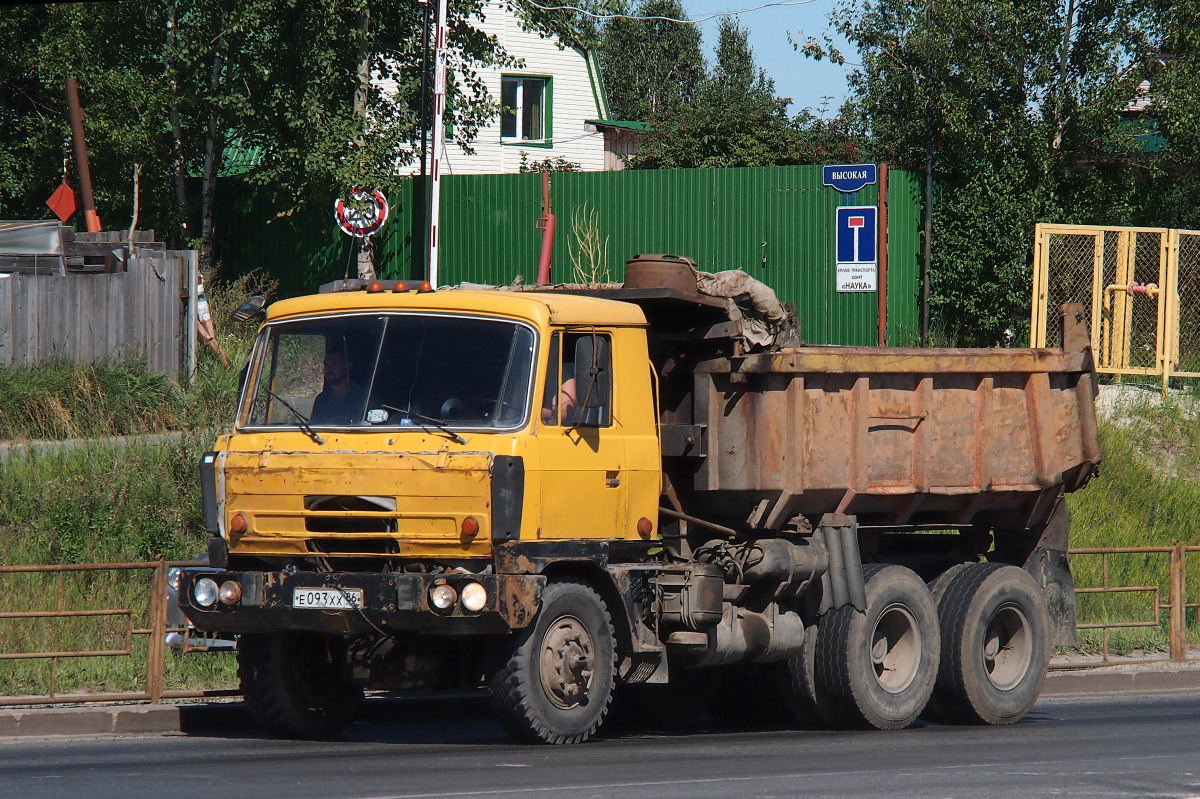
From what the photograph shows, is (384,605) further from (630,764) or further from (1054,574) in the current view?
(1054,574)

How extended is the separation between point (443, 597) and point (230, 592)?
4.44 ft

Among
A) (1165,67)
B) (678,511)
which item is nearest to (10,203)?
(1165,67)

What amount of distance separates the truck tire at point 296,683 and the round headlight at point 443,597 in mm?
1141

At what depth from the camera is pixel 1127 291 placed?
800 inches

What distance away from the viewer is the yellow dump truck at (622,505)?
8875 mm

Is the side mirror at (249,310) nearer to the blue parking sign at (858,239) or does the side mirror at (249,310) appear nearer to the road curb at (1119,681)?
the road curb at (1119,681)

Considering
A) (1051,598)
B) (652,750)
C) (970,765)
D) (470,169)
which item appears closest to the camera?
(970,765)

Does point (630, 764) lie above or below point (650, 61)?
below

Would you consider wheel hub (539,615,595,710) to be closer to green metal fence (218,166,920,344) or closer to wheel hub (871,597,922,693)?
wheel hub (871,597,922,693)

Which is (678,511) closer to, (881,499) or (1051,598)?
(881,499)

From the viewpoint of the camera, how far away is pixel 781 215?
2320 centimetres

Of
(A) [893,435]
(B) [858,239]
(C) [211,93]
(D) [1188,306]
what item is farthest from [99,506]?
(D) [1188,306]

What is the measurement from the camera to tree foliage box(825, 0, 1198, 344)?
2192 cm

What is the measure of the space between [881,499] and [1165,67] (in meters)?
13.3
